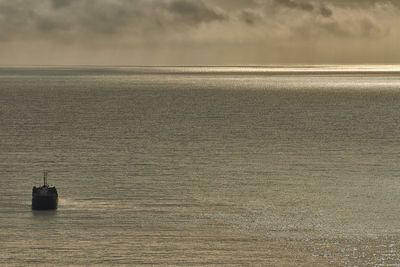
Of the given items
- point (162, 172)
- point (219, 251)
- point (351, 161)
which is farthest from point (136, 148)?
point (219, 251)

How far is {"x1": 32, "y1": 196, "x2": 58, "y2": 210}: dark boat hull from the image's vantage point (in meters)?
46.4

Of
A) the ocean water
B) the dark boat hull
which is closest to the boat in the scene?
the dark boat hull

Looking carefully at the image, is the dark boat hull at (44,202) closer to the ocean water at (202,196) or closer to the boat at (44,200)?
the boat at (44,200)

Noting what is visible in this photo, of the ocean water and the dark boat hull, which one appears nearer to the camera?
the ocean water

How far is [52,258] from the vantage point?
3728cm

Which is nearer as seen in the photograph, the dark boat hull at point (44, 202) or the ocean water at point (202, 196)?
the ocean water at point (202, 196)

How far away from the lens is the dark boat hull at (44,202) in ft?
152

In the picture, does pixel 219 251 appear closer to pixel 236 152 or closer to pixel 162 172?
pixel 162 172

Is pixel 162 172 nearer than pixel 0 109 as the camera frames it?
Yes

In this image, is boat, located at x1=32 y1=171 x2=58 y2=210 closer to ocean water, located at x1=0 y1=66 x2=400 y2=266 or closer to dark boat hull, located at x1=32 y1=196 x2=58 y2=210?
dark boat hull, located at x1=32 y1=196 x2=58 y2=210

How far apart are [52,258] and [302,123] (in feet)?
267

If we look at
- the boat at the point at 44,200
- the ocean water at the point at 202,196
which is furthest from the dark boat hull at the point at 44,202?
the ocean water at the point at 202,196

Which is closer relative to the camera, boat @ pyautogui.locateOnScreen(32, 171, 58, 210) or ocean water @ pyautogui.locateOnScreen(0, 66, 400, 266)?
ocean water @ pyautogui.locateOnScreen(0, 66, 400, 266)

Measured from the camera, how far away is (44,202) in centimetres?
4644
